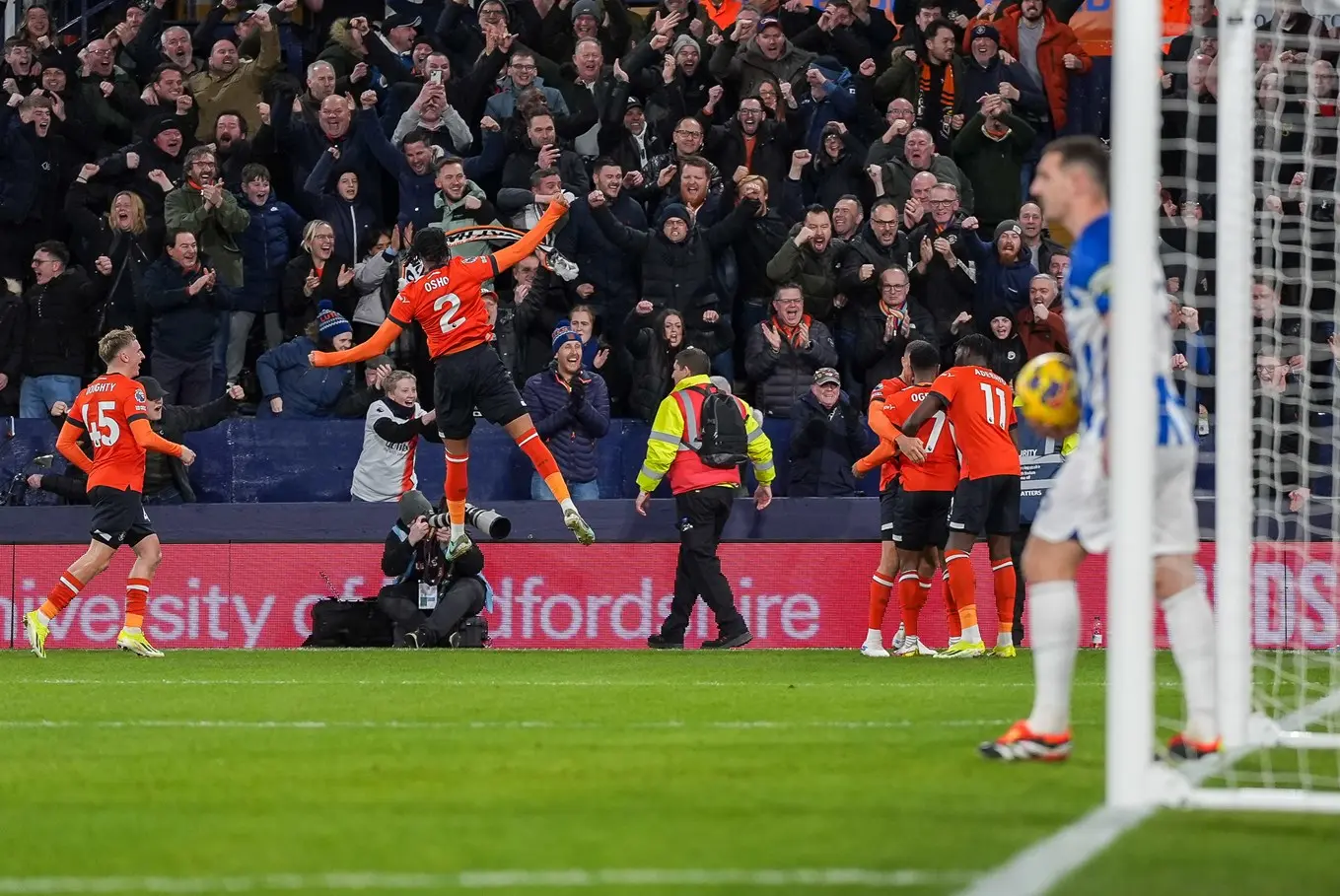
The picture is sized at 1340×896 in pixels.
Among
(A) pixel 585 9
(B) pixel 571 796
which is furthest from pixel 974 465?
(B) pixel 571 796

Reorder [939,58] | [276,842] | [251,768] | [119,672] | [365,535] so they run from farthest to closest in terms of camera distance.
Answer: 1. [939,58]
2. [365,535]
3. [119,672]
4. [251,768]
5. [276,842]

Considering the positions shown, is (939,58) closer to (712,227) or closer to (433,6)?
(712,227)

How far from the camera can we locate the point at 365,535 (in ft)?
53.8

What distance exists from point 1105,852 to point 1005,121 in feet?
43.0

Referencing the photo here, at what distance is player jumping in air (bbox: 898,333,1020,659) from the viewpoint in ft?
43.8

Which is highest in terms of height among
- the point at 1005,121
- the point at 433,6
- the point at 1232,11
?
the point at 433,6

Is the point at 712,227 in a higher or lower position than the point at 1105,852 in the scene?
higher

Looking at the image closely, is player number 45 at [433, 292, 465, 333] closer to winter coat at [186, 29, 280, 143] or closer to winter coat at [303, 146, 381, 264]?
winter coat at [303, 146, 381, 264]

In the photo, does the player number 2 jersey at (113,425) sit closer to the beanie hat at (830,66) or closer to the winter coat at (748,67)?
the winter coat at (748,67)

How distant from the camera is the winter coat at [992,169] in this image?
17453mm

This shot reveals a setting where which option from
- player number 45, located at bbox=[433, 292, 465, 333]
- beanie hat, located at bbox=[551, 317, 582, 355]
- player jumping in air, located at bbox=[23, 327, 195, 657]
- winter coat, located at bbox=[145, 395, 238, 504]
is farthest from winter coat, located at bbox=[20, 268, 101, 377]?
player number 45, located at bbox=[433, 292, 465, 333]

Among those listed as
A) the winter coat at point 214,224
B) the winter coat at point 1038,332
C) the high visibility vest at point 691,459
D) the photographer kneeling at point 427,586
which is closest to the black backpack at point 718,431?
the high visibility vest at point 691,459

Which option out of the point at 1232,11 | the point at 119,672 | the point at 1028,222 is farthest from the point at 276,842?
the point at 1028,222

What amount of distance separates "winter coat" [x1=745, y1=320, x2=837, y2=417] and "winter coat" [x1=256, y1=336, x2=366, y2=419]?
3517mm
